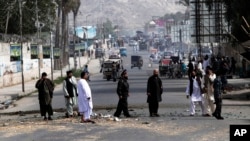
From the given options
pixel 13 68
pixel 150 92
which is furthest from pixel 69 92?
pixel 13 68

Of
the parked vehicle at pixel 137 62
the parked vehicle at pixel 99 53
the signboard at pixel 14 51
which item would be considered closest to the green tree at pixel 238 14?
the signboard at pixel 14 51

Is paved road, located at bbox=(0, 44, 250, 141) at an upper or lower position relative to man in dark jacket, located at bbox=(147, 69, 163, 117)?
lower

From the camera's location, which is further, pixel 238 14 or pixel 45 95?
pixel 238 14

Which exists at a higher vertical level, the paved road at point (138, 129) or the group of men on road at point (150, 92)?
the group of men on road at point (150, 92)

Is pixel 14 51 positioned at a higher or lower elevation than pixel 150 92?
higher

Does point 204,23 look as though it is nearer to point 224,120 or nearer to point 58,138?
point 224,120

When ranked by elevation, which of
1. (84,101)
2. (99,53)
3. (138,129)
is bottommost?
(138,129)

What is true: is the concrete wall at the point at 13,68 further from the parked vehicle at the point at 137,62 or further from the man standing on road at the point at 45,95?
the parked vehicle at the point at 137,62

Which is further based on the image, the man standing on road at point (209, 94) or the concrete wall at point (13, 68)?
the concrete wall at point (13, 68)

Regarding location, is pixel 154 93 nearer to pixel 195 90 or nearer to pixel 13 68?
pixel 195 90

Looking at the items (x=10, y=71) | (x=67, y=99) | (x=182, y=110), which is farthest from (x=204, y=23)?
(x=67, y=99)

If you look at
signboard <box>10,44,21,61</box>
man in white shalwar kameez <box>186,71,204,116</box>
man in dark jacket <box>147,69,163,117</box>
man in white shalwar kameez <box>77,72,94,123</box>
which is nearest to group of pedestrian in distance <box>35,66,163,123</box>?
man in dark jacket <box>147,69,163,117</box>

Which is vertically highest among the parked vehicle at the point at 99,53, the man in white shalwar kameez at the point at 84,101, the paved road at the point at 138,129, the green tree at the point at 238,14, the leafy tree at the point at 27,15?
→ the leafy tree at the point at 27,15

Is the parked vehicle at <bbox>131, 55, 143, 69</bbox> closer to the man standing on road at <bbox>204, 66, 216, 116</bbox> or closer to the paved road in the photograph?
the paved road
